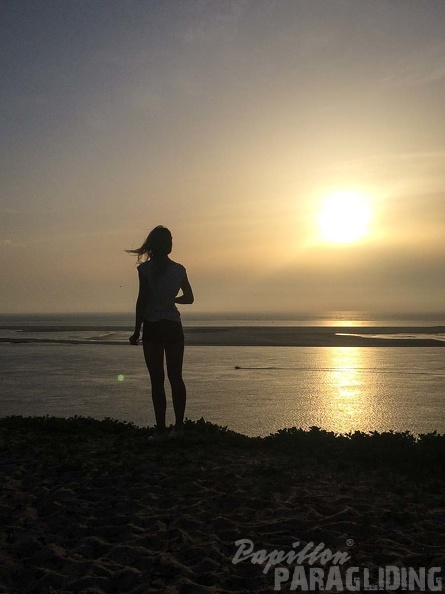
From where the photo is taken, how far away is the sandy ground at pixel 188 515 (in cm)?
470

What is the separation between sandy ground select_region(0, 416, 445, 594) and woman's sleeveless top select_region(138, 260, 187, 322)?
2228 mm

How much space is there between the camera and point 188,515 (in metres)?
5.93

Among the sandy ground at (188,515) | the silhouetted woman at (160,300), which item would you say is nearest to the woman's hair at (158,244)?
the silhouetted woman at (160,300)

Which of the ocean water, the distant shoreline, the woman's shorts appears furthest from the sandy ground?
the distant shoreline

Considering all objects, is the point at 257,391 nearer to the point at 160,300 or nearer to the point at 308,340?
the point at 160,300

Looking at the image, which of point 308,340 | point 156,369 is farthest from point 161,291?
point 308,340

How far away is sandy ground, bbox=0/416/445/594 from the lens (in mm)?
4699

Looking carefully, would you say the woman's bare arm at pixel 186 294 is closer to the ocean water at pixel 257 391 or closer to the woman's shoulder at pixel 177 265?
the woman's shoulder at pixel 177 265

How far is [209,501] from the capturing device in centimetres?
645

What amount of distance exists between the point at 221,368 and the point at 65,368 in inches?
295

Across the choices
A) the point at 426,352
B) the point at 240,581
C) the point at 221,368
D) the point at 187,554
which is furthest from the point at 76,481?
the point at 426,352

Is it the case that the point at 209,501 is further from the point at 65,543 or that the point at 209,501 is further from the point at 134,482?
the point at 65,543

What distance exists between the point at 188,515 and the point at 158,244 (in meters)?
4.29

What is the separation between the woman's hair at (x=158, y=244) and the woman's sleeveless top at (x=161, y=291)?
16 centimetres
